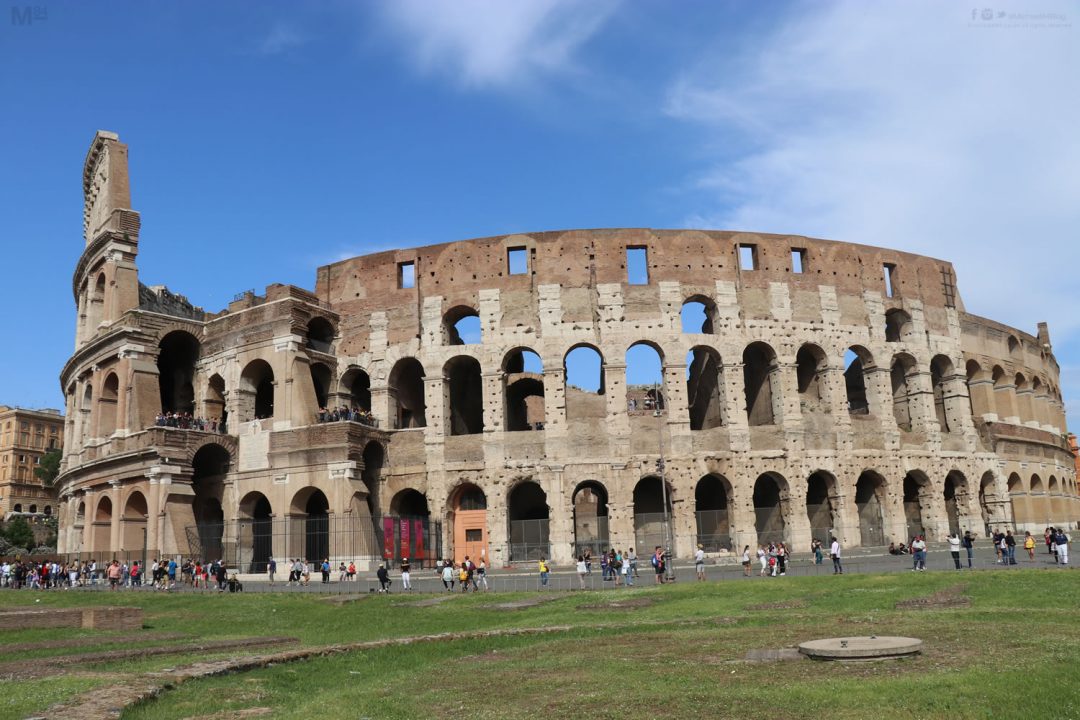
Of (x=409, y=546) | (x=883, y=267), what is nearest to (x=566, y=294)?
(x=409, y=546)

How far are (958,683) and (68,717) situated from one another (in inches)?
336

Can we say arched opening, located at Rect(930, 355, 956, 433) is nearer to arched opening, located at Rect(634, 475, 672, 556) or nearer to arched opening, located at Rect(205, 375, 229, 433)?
arched opening, located at Rect(634, 475, 672, 556)

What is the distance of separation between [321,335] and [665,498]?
718 inches

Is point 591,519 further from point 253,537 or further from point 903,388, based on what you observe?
point 903,388

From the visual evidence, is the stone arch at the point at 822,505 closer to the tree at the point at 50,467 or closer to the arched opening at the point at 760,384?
the arched opening at the point at 760,384

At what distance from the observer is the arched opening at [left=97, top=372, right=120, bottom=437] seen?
133ft

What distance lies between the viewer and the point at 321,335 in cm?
4059

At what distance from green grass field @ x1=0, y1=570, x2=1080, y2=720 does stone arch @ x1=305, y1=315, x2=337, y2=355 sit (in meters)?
19.0

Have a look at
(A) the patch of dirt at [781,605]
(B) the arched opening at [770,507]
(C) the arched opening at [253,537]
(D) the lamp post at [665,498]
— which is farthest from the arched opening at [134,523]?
(A) the patch of dirt at [781,605]

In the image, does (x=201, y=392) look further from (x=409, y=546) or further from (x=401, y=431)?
(x=409, y=546)

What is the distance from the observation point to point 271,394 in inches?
1718

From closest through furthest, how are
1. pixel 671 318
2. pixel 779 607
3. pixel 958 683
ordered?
pixel 958 683 < pixel 779 607 < pixel 671 318

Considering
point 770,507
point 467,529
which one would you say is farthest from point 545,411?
point 770,507

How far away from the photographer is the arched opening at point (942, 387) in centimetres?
4262
